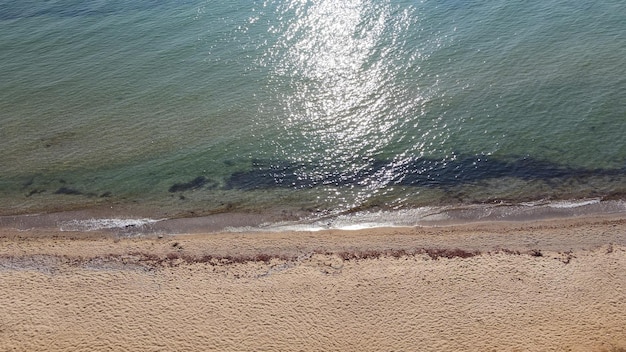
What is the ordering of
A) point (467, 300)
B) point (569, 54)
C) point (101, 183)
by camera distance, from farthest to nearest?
1. point (569, 54)
2. point (101, 183)
3. point (467, 300)

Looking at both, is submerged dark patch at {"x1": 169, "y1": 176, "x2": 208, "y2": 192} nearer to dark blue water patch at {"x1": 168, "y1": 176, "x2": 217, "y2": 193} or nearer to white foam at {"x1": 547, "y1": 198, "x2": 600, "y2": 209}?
dark blue water patch at {"x1": 168, "y1": 176, "x2": 217, "y2": 193}

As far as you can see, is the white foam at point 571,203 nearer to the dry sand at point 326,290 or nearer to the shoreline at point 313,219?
the shoreline at point 313,219

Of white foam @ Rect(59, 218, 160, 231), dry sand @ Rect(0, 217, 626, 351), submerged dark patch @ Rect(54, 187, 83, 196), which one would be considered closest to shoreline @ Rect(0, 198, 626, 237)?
white foam @ Rect(59, 218, 160, 231)

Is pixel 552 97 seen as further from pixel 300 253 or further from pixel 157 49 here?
pixel 157 49

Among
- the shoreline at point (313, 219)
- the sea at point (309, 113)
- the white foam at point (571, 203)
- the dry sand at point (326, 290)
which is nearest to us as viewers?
the dry sand at point (326, 290)

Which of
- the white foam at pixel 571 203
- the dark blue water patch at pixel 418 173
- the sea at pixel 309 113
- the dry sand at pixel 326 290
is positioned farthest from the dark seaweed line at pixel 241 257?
the dark blue water patch at pixel 418 173

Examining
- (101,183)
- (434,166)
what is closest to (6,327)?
(101,183)
